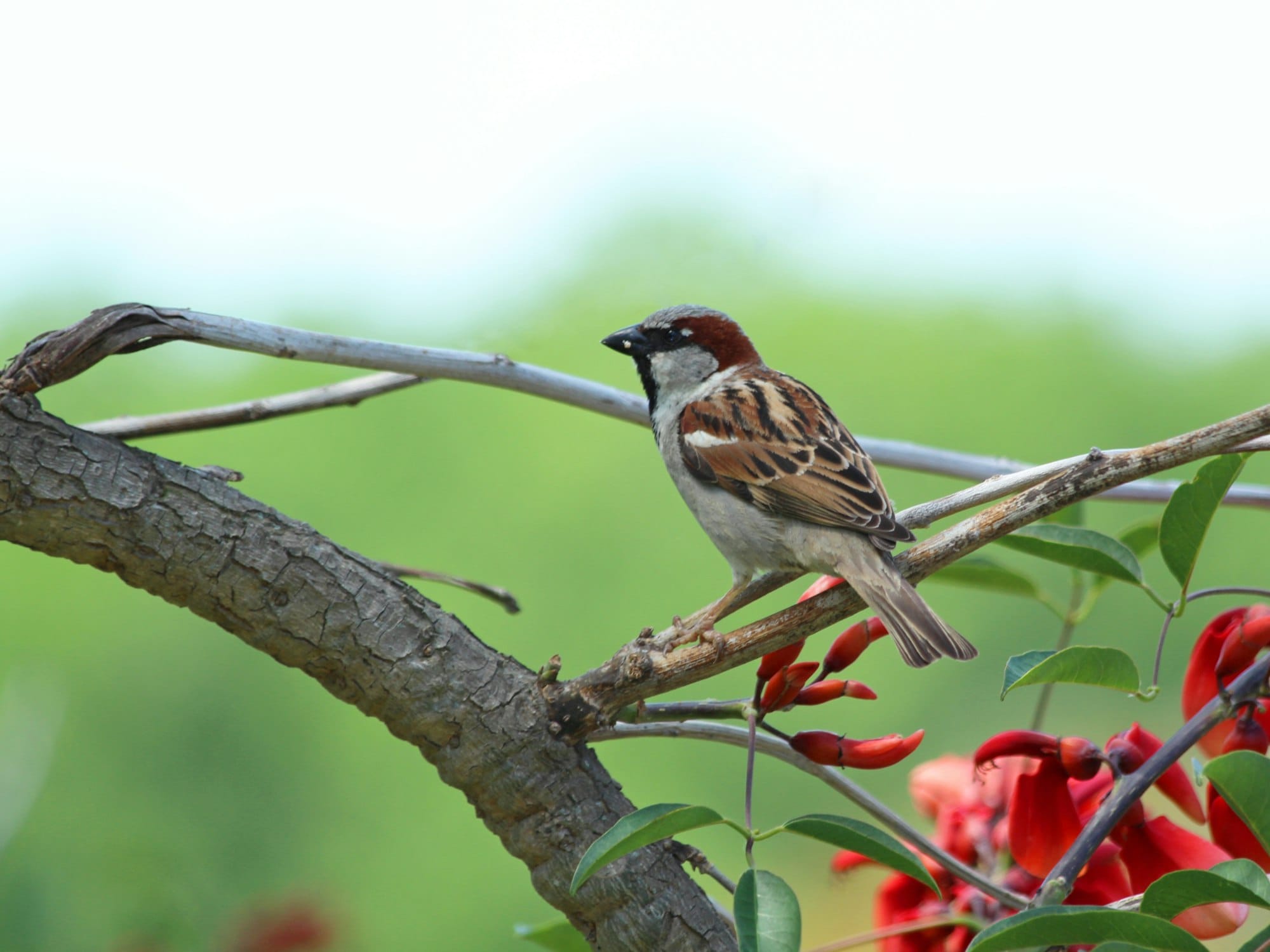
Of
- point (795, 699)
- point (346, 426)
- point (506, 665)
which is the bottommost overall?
point (795, 699)

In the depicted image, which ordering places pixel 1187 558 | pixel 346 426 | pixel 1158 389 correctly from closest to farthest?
1. pixel 1187 558
2. pixel 346 426
3. pixel 1158 389

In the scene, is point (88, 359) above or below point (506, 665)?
above

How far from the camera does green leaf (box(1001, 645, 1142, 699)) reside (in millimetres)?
1016

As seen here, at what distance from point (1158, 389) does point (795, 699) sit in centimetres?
333

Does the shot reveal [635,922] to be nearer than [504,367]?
Yes

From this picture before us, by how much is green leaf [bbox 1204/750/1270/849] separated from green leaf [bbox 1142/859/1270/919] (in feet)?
0.21

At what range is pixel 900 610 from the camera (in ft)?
4.61

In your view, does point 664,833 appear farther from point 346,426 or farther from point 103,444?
point 346,426

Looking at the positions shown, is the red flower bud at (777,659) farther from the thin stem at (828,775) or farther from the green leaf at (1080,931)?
the green leaf at (1080,931)

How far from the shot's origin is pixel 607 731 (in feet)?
4.03

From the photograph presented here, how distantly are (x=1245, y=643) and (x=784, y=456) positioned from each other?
80 centimetres

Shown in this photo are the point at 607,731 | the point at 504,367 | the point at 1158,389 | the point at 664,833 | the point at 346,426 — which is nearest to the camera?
the point at 664,833

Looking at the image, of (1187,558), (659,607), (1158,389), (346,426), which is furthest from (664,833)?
(1158,389)

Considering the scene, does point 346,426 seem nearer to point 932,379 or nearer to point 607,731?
point 932,379
